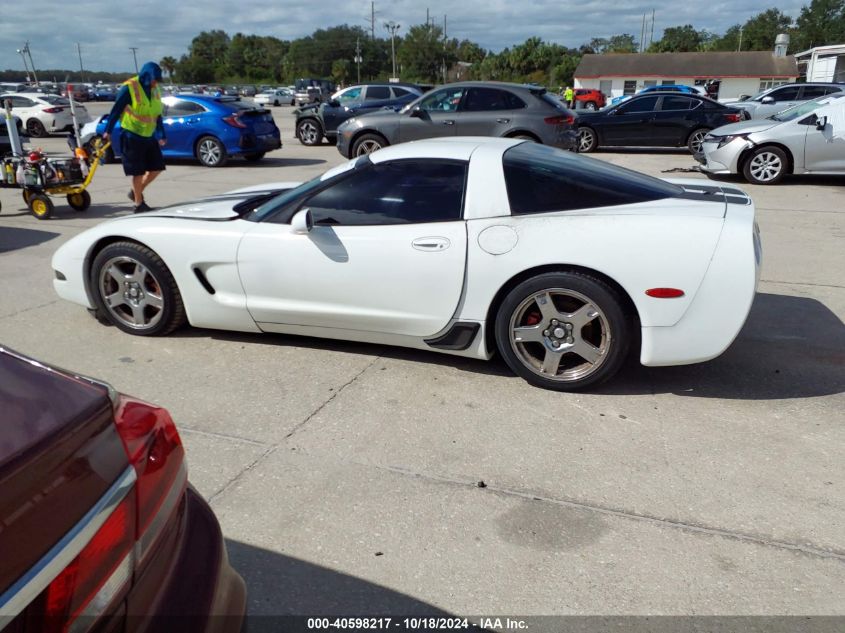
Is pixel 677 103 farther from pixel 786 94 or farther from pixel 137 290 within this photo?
pixel 137 290

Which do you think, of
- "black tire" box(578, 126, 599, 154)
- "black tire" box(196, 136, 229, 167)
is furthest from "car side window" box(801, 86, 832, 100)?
"black tire" box(196, 136, 229, 167)

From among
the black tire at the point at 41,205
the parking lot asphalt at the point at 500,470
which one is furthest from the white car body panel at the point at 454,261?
the black tire at the point at 41,205

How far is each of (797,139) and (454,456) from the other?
10183 millimetres

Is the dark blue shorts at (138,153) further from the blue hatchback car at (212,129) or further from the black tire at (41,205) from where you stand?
the blue hatchback car at (212,129)

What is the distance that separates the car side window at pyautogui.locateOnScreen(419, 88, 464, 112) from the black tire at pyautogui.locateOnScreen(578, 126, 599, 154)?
415cm

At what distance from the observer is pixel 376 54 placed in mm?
106000

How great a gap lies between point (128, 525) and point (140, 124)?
773 cm

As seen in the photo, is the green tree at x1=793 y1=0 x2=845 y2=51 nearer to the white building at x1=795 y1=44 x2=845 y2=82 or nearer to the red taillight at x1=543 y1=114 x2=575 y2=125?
the white building at x1=795 y1=44 x2=845 y2=82

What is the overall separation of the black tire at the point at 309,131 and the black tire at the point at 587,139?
6.58 metres

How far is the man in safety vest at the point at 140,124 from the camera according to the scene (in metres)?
8.03

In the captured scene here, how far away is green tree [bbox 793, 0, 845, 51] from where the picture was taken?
3780 inches

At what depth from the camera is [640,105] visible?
51.9 ft

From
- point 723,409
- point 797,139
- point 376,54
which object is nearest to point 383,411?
point 723,409

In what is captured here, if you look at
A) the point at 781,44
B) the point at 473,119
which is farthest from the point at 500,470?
the point at 781,44
